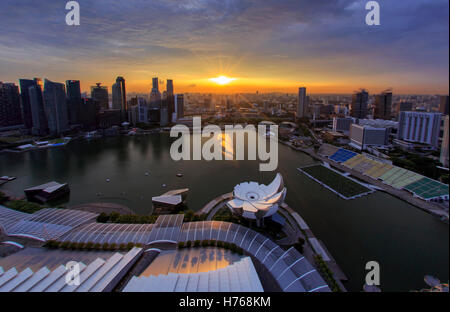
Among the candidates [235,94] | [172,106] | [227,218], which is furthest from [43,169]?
[235,94]

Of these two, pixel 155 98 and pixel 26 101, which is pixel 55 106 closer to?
pixel 26 101

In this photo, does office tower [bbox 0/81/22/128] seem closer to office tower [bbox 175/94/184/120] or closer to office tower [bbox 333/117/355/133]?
office tower [bbox 175/94/184/120]

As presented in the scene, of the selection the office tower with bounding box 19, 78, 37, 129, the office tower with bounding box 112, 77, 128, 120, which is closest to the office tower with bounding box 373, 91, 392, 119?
the office tower with bounding box 112, 77, 128, 120

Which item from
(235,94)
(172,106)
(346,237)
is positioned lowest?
(346,237)

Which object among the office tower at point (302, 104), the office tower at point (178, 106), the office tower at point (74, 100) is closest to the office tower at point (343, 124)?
the office tower at point (302, 104)
